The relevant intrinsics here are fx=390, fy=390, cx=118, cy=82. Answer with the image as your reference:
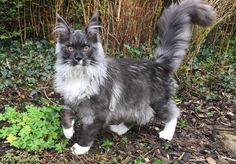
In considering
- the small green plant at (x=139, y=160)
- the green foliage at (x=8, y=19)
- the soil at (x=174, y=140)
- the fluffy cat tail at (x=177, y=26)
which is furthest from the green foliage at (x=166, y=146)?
the green foliage at (x=8, y=19)

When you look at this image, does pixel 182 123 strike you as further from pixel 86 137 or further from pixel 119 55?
pixel 119 55

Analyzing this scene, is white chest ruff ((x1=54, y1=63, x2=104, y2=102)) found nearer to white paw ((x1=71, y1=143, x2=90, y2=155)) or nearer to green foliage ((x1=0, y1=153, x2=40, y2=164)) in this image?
white paw ((x1=71, y1=143, x2=90, y2=155))

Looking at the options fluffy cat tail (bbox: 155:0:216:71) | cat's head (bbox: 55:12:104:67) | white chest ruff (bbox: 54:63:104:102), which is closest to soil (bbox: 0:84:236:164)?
white chest ruff (bbox: 54:63:104:102)

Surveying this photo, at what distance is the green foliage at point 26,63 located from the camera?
17.3ft

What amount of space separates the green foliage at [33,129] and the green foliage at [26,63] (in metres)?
0.94

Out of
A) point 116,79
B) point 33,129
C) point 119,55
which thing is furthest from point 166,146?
point 119,55

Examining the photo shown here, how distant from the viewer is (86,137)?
12.4 feet

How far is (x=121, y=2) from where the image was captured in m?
5.91

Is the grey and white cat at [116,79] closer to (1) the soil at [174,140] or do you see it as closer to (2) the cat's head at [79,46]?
(2) the cat's head at [79,46]

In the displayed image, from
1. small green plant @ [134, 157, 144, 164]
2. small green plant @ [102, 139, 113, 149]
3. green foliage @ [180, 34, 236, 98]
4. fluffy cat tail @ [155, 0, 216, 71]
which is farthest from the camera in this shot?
green foliage @ [180, 34, 236, 98]

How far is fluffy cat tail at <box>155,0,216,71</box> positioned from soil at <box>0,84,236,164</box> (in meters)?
0.82

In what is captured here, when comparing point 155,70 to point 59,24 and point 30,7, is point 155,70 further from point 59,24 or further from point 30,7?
point 30,7

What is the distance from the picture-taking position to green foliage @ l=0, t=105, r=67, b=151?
3865 millimetres

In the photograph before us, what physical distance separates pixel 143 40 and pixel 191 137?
2.44m
